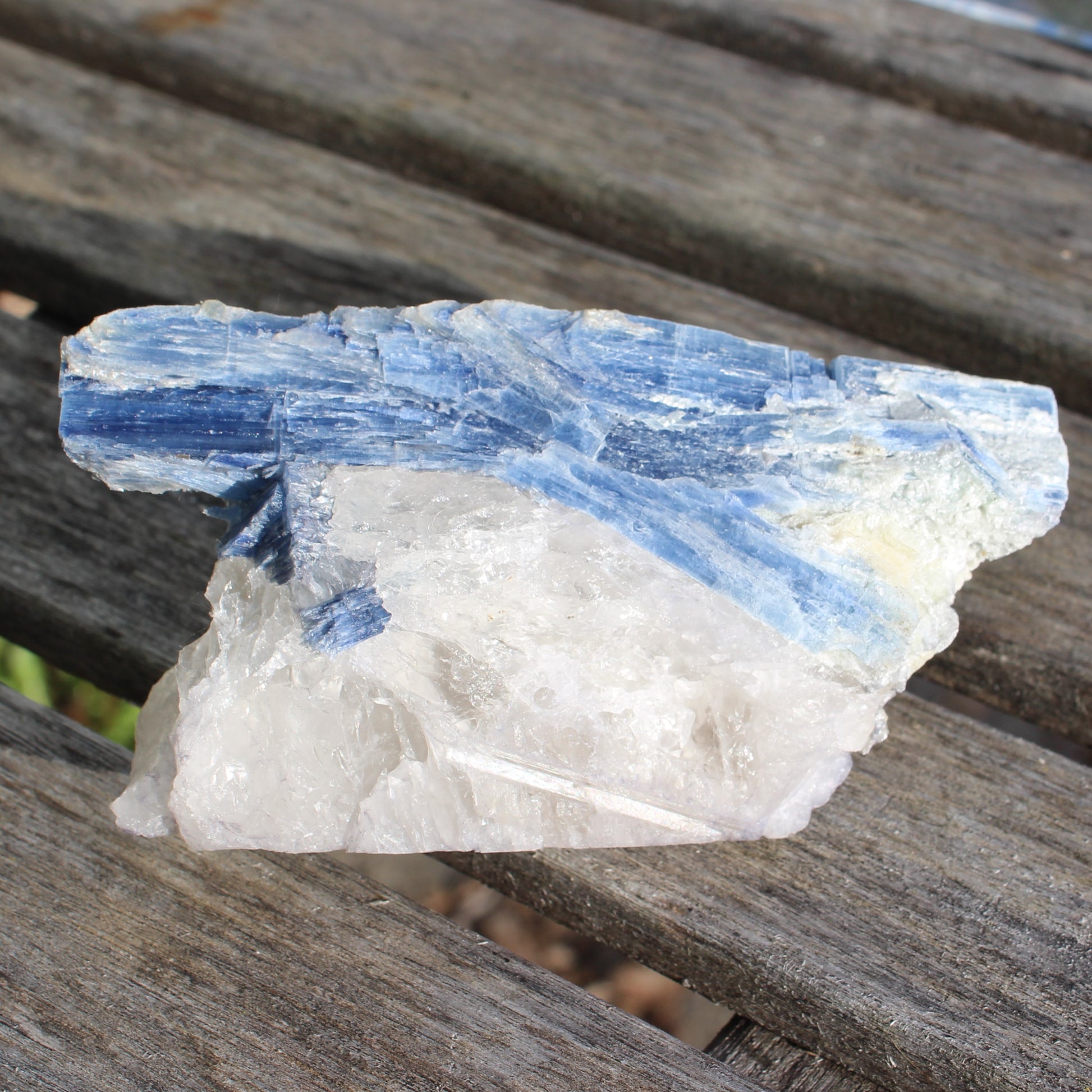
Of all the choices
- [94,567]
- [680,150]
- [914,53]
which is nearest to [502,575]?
[94,567]

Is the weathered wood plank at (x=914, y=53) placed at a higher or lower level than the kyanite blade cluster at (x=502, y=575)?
higher

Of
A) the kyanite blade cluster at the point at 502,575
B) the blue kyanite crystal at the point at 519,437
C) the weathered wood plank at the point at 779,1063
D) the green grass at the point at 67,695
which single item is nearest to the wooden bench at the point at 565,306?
the weathered wood plank at the point at 779,1063

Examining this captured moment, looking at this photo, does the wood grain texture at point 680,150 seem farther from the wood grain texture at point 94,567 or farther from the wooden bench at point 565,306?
the wood grain texture at point 94,567

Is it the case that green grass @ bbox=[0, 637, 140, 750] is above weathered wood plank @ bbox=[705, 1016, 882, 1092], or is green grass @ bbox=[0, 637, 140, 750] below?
below

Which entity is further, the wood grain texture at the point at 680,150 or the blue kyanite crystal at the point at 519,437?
the wood grain texture at the point at 680,150

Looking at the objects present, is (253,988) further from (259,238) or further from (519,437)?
(259,238)

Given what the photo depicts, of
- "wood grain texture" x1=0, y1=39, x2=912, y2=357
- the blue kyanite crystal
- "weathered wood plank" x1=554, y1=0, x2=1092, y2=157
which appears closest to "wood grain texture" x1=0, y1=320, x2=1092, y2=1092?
the blue kyanite crystal

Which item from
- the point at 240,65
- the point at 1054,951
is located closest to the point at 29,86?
the point at 240,65

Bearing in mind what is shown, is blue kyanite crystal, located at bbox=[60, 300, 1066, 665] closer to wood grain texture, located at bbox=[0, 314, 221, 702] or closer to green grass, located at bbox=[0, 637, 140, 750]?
wood grain texture, located at bbox=[0, 314, 221, 702]
